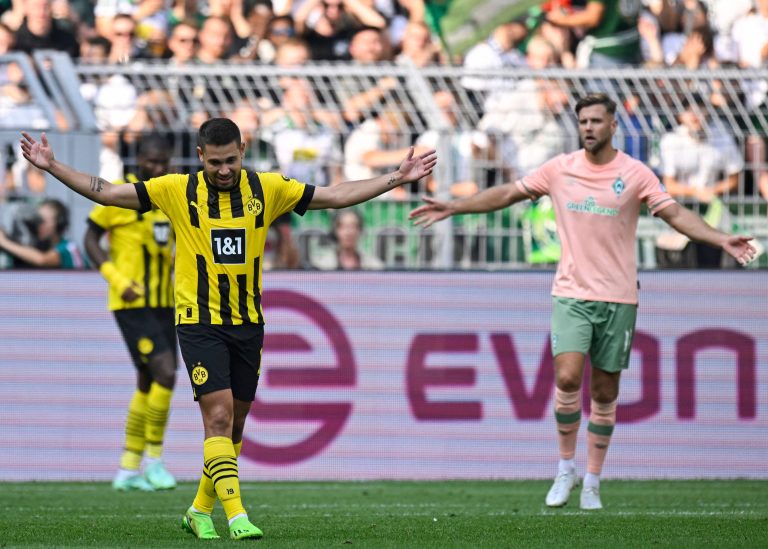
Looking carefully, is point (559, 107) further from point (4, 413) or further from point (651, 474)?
point (4, 413)

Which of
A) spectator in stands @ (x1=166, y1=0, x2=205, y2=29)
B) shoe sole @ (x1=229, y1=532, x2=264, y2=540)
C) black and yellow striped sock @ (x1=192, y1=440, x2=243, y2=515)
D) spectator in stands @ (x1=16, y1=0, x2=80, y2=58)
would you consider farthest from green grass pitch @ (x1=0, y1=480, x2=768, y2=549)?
spectator in stands @ (x1=166, y1=0, x2=205, y2=29)

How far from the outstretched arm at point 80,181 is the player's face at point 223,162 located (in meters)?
0.41

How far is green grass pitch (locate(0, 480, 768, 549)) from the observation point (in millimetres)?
6574

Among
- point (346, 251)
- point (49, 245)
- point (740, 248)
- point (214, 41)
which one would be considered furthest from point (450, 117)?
point (740, 248)

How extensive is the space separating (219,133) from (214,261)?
0.59 metres

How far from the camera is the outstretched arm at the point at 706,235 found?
767 cm

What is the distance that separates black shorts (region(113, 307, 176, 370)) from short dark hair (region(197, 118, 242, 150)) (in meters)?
3.62

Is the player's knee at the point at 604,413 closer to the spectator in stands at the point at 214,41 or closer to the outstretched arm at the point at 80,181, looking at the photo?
the outstretched arm at the point at 80,181

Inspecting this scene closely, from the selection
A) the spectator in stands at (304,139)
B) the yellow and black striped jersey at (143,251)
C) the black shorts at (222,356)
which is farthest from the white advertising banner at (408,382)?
the black shorts at (222,356)

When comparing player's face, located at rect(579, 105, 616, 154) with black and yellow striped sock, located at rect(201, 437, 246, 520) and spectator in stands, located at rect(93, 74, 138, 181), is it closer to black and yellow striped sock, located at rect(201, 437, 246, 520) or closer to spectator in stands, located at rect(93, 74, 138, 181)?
black and yellow striped sock, located at rect(201, 437, 246, 520)

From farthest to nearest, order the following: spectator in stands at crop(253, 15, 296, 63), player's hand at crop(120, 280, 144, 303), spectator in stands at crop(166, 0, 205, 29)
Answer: spectator in stands at crop(166, 0, 205, 29) → spectator in stands at crop(253, 15, 296, 63) → player's hand at crop(120, 280, 144, 303)

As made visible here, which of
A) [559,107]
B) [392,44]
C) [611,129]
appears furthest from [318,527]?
[392,44]

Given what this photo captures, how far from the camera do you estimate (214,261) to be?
21.8 ft

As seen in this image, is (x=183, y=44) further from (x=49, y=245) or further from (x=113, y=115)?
(x=49, y=245)
